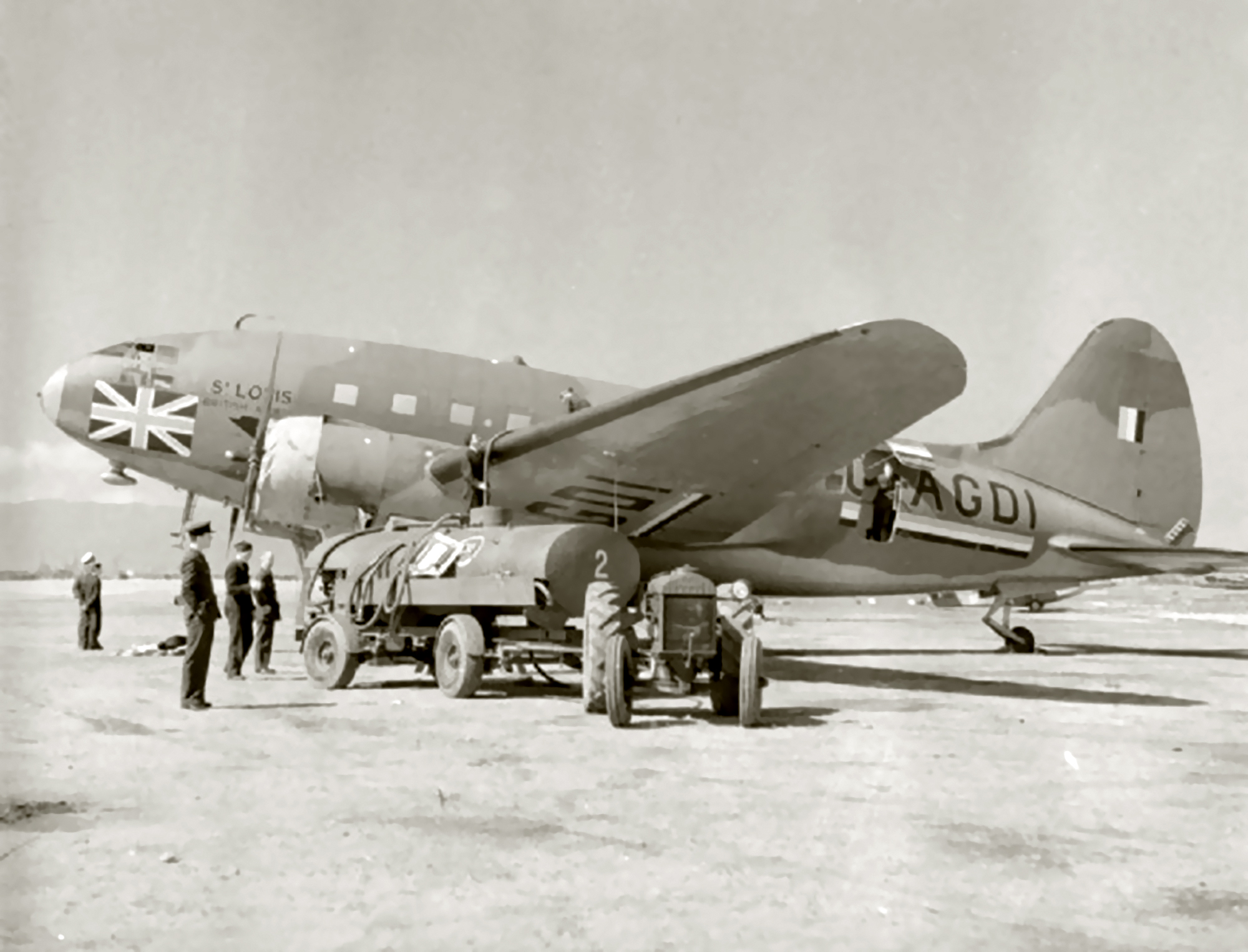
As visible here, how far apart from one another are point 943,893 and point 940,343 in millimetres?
7383

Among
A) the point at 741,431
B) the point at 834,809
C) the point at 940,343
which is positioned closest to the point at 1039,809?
the point at 834,809

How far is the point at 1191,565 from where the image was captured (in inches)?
774

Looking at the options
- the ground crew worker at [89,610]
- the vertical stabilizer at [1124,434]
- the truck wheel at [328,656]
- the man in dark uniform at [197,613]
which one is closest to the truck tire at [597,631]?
the truck wheel at [328,656]

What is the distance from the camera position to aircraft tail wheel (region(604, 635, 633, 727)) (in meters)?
9.97

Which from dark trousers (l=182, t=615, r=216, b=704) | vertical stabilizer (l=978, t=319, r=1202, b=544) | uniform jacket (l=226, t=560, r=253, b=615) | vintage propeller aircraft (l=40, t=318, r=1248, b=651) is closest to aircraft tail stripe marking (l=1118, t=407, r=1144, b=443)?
vertical stabilizer (l=978, t=319, r=1202, b=544)

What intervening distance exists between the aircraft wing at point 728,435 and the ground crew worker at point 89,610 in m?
8.47

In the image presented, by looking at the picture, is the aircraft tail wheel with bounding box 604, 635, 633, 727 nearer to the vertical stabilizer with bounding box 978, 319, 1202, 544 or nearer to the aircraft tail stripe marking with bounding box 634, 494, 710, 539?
the aircraft tail stripe marking with bounding box 634, 494, 710, 539

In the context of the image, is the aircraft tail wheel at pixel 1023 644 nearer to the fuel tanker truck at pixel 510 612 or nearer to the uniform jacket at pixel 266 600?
the fuel tanker truck at pixel 510 612

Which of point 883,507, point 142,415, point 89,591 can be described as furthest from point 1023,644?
point 89,591

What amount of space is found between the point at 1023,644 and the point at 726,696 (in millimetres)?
14103

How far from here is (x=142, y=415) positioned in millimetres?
16125

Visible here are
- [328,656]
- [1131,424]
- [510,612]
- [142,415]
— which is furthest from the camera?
[1131,424]

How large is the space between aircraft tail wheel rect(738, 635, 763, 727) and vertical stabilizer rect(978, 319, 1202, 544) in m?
12.4

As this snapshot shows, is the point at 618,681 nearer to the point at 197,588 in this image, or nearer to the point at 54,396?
the point at 197,588
